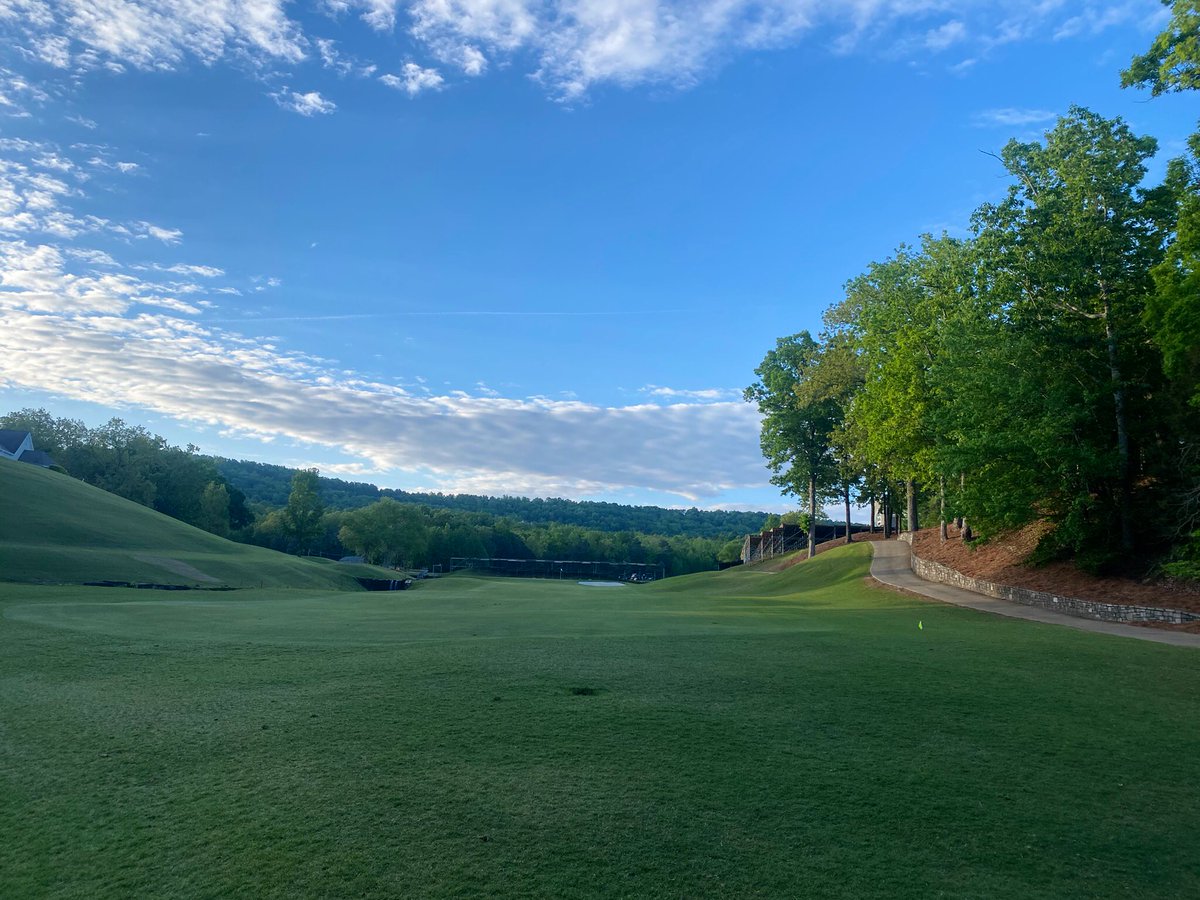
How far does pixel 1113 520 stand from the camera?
24688 millimetres

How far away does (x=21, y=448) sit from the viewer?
74.3 m

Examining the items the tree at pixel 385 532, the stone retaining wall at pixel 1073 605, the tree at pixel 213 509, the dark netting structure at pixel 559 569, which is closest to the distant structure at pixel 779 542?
the dark netting structure at pixel 559 569

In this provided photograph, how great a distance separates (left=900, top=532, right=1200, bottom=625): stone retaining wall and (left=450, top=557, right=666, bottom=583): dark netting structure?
6989 centimetres

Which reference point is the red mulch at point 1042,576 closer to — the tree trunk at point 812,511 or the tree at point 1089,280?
the tree at point 1089,280

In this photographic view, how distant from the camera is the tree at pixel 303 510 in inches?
3639

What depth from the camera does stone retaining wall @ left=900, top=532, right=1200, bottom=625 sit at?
63.0 ft

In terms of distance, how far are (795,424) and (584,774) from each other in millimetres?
49108

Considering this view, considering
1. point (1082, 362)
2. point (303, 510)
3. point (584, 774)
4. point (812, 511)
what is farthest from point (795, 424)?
point (303, 510)

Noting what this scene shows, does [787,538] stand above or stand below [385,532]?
above

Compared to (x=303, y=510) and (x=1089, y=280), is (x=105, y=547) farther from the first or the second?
(x=303, y=510)

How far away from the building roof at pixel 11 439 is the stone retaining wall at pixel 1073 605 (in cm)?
8048

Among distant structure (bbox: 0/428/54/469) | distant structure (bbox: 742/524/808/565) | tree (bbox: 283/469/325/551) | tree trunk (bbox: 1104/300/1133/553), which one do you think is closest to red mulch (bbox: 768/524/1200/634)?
tree trunk (bbox: 1104/300/1133/553)

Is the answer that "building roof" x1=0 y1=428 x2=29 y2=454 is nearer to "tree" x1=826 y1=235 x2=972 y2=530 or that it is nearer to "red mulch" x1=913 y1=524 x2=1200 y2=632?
"tree" x1=826 y1=235 x2=972 y2=530

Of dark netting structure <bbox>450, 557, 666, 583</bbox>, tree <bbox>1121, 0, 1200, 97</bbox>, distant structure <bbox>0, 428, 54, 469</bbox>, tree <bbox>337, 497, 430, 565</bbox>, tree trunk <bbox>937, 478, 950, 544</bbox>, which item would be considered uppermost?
tree <bbox>1121, 0, 1200, 97</bbox>
